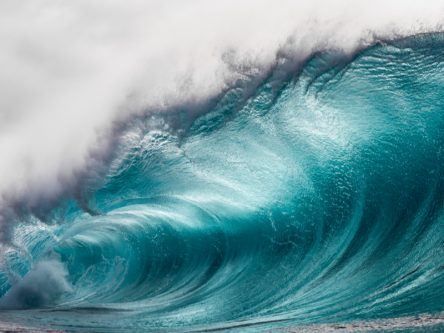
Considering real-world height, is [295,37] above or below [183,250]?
above

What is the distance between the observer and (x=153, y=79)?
291 inches

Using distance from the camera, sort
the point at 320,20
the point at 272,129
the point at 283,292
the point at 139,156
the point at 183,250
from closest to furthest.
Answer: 1. the point at 283,292
2. the point at 320,20
3. the point at 272,129
4. the point at 139,156
5. the point at 183,250

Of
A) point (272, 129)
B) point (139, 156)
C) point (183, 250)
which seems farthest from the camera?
point (183, 250)

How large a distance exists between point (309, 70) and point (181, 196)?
4584 millimetres

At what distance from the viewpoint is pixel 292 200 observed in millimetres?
8656

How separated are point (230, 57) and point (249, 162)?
2.20m

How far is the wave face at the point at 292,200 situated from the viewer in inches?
208

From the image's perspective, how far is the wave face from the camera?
208 inches

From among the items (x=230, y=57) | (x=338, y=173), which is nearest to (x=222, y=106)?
(x=230, y=57)

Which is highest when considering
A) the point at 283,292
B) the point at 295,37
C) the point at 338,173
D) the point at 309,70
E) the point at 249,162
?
the point at 295,37

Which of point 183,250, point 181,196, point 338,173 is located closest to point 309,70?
point 338,173

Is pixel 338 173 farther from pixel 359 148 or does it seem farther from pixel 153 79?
pixel 153 79

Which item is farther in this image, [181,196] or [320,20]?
[181,196]

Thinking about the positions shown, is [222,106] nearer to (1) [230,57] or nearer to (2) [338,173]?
(1) [230,57]
